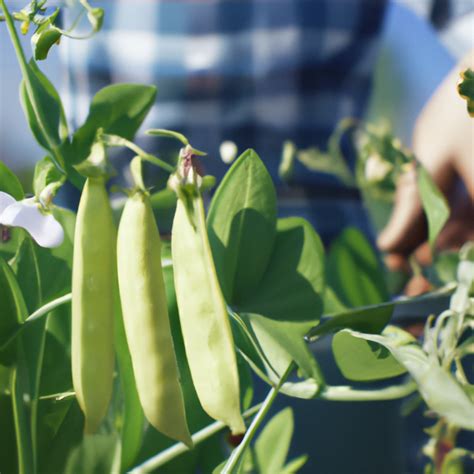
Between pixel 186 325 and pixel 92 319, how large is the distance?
0.02 m

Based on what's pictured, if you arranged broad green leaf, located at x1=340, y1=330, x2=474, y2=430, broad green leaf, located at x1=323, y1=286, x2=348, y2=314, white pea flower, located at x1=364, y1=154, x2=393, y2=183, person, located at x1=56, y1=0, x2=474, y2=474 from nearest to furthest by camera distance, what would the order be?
broad green leaf, located at x1=340, y1=330, x2=474, y2=430 → broad green leaf, located at x1=323, y1=286, x2=348, y2=314 → white pea flower, located at x1=364, y1=154, x2=393, y2=183 → person, located at x1=56, y1=0, x2=474, y2=474

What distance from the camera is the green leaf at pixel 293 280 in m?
0.15

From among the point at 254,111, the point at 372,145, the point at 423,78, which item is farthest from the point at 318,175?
the point at 372,145

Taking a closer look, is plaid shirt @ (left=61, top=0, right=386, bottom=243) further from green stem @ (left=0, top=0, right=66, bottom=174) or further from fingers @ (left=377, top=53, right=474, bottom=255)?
green stem @ (left=0, top=0, right=66, bottom=174)

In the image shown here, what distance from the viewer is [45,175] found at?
144mm

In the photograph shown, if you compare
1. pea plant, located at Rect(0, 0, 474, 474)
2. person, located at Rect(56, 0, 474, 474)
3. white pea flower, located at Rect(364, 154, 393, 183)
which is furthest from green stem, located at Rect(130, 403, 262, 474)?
person, located at Rect(56, 0, 474, 474)

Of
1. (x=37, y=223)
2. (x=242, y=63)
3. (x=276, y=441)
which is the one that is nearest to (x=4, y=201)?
(x=37, y=223)

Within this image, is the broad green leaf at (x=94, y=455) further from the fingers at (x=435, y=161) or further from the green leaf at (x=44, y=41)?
the fingers at (x=435, y=161)

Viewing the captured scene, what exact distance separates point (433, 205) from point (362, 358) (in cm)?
8

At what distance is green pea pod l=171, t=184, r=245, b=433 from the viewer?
0.37 feet

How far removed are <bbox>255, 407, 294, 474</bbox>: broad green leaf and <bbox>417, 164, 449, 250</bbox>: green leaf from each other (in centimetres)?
7

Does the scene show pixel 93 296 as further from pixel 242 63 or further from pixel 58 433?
pixel 242 63

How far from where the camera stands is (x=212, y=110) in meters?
0.83

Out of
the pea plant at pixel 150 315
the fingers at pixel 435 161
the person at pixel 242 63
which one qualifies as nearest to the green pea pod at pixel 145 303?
the pea plant at pixel 150 315
